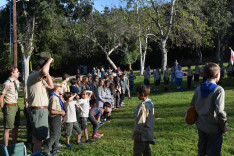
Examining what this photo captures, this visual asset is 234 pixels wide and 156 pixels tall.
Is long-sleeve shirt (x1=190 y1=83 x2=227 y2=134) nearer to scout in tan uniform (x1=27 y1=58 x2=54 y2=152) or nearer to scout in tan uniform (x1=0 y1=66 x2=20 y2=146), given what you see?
scout in tan uniform (x1=27 y1=58 x2=54 y2=152)

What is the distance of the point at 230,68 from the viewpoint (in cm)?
1780

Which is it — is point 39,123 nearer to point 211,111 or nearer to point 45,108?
point 45,108

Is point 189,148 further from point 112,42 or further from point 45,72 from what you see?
point 112,42

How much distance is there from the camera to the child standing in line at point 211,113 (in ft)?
11.6

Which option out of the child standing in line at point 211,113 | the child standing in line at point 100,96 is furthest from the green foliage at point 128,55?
the child standing in line at point 211,113

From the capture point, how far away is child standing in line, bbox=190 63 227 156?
3.55 metres

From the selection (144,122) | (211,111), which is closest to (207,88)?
(211,111)

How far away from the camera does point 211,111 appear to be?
12.0ft

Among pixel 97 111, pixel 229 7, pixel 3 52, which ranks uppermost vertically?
pixel 229 7

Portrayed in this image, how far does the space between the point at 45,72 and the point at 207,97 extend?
2.61 meters

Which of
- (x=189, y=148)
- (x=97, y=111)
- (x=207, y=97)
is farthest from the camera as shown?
(x=97, y=111)

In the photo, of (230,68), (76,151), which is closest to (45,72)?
(76,151)

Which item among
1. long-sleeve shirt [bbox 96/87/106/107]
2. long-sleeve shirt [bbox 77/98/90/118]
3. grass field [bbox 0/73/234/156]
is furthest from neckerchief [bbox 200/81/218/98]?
long-sleeve shirt [bbox 96/87/106/107]

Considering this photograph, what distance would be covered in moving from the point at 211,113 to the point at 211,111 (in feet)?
0.10
